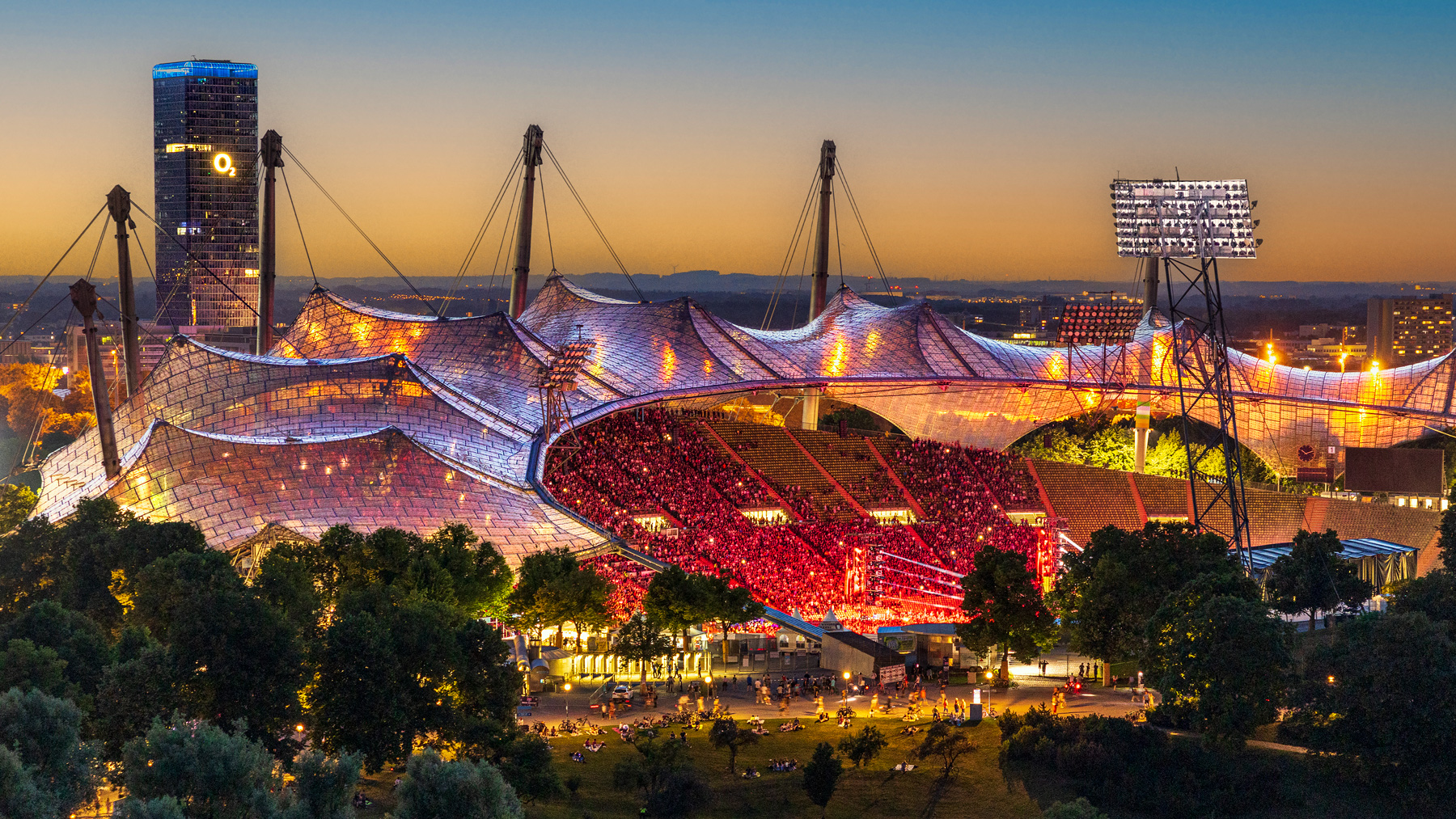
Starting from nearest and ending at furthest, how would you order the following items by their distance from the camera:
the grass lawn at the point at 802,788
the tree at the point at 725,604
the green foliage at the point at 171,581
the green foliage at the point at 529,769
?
the green foliage at the point at 529,769
the grass lawn at the point at 802,788
the green foliage at the point at 171,581
the tree at the point at 725,604

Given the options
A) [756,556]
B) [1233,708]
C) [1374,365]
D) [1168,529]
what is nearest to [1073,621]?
[1168,529]

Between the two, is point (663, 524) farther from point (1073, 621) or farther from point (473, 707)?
point (473, 707)

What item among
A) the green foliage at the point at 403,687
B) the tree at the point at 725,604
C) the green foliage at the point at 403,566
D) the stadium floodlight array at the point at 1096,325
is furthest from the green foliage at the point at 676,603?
the stadium floodlight array at the point at 1096,325

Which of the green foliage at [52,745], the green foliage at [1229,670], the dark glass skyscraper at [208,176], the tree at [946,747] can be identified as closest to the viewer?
the green foliage at [52,745]

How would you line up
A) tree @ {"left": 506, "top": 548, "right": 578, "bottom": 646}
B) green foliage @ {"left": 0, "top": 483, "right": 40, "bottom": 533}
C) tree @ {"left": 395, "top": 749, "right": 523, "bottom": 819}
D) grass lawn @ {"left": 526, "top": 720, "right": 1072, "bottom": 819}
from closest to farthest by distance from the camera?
tree @ {"left": 395, "top": 749, "right": 523, "bottom": 819} < grass lawn @ {"left": 526, "top": 720, "right": 1072, "bottom": 819} < tree @ {"left": 506, "top": 548, "right": 578, "bottom": 646} < green foliage @ {"left": 0, "top": 483, "right": 40, "bottom": 533}

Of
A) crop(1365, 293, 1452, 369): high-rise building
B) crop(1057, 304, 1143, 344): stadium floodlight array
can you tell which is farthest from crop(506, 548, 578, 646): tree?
crop(1365, 293, 1452, 369): high-rise building

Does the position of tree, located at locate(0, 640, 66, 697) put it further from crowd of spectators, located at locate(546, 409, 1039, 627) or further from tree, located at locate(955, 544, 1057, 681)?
tree, located at locate(955, 544, 1057, 681)

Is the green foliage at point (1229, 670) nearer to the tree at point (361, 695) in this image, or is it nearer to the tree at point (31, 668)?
the tree at point (361, 695)
